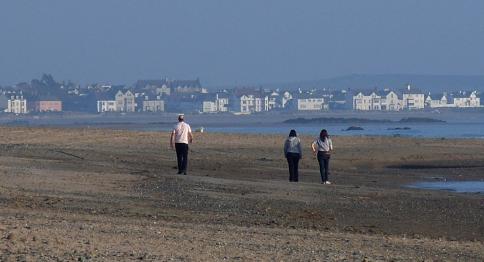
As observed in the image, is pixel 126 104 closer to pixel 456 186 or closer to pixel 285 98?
pixel 285 98

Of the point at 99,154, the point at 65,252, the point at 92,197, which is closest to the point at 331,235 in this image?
the point at 65,252

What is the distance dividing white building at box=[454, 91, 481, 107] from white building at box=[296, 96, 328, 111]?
53.3 feet

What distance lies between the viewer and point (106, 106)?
5797 inches

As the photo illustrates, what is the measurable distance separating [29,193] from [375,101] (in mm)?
134460

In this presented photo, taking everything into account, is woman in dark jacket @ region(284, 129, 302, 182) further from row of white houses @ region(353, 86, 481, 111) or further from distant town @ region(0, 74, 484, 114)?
row of white houses @ region(353, 86, 481, 111)

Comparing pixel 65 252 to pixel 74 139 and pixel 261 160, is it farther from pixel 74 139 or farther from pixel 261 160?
pixel 74 139

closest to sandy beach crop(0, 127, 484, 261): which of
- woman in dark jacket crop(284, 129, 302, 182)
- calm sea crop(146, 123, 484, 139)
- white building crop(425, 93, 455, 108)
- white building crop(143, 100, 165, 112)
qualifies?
woman in dark jacket crop(284, 129, 302, 182)

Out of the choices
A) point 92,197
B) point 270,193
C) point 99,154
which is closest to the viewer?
point 92,197

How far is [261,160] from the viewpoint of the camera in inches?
1293

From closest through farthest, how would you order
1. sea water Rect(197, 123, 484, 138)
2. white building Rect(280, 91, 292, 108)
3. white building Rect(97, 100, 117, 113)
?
sea water Rect(197, 123, 484, 138) < white building Rect(97, 100, 117, 113) < white building Rect(280, 91, 292, 108)

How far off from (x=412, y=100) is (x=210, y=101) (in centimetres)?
2447

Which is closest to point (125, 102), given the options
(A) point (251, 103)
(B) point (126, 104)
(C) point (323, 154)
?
(B) point (126, 104)

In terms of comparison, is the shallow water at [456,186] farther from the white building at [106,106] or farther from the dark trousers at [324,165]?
the white building at [106,106]

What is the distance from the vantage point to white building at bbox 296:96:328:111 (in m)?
152
